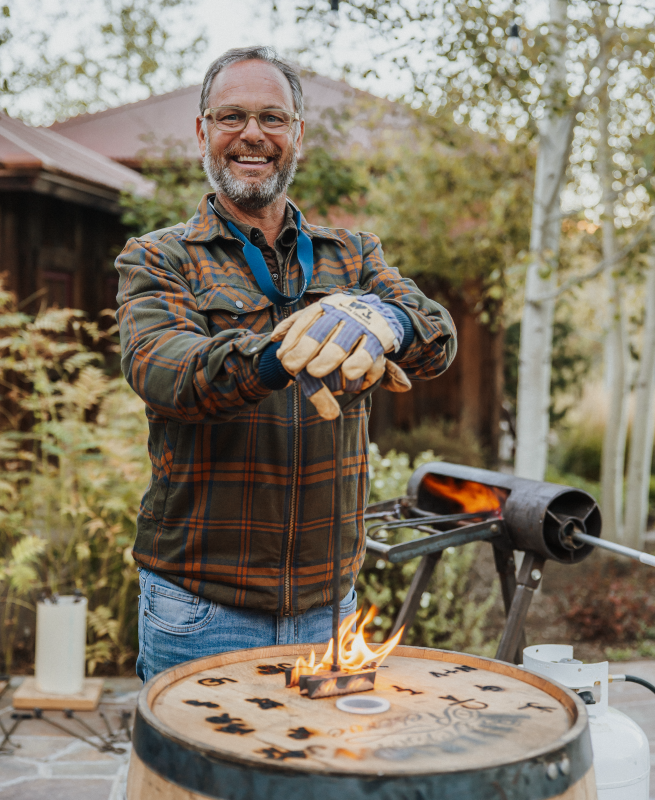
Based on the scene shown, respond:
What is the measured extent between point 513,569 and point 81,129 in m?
12.3

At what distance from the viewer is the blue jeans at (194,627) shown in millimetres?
1892

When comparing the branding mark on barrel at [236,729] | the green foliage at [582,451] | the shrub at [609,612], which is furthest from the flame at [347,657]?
the green foliage at [582,451]

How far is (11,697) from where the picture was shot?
14.4ft

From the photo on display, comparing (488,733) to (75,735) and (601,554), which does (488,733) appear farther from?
(601,554)

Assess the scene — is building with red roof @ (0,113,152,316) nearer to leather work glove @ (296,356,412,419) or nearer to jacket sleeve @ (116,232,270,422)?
jacket sleeve @ (116,232,270,422)

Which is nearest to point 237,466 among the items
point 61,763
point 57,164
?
point 61,763

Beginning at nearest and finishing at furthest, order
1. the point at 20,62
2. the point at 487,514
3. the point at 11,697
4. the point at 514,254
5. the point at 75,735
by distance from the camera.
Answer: the point at 487,514 < the point at 75,735 < the point at 11,697 < the point at 514,254 < the point at 20,62

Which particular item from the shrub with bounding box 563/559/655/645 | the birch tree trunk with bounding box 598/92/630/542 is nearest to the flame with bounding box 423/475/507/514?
the shrub with bounding box 563/559/655/645

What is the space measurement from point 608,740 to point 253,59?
198 centimetres

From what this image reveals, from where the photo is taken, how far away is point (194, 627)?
1.88 meters

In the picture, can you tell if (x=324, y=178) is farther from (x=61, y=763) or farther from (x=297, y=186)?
(x=61, y=763)

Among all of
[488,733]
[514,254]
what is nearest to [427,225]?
[514,254]

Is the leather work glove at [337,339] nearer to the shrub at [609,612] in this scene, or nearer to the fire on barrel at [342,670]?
the fire on barrel at [342,670]

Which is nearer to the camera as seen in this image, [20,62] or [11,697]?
[11,697]
